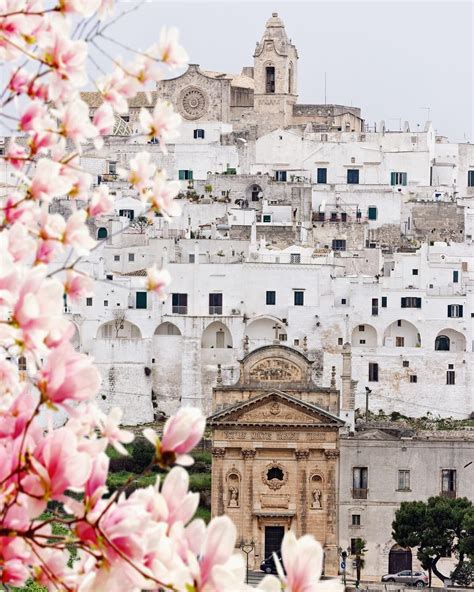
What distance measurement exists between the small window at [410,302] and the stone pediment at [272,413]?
10.5 meters

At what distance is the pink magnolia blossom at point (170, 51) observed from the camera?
6.18 metres

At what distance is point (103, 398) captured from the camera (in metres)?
51.1

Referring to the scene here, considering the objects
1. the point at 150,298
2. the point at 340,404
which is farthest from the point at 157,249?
the point at 340,404

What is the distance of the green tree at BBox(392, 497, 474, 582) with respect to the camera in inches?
1548

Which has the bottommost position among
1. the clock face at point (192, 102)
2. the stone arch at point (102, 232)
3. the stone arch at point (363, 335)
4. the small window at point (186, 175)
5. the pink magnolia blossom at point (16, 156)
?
the pink magnolia blossom at point (16, 156)

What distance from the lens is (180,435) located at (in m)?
5.08

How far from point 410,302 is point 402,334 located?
3.45ft

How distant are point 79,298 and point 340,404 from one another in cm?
4045

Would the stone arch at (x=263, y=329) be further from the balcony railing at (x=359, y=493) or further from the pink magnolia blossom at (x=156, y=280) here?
the pink magnolia blossom at (x=156, y=280)

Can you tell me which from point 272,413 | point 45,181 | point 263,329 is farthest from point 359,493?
point 45,181

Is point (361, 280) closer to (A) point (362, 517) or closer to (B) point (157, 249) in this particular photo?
(B) point (157, 249)

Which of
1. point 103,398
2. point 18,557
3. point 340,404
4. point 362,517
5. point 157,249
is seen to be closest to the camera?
point 18,557

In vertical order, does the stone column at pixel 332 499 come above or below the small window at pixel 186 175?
below

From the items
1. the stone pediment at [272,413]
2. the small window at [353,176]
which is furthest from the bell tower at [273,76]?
the stone pediment at [272,413]
